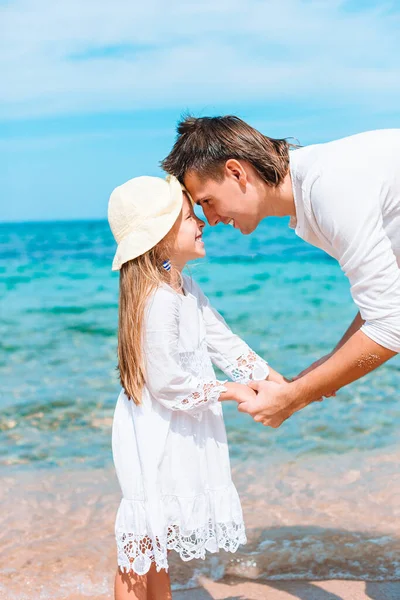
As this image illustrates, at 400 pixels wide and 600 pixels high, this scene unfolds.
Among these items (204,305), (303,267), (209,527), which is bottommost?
(303,267)

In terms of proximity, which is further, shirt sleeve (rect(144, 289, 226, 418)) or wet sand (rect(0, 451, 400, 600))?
wet sand (rect(0, 451, 400, 600))

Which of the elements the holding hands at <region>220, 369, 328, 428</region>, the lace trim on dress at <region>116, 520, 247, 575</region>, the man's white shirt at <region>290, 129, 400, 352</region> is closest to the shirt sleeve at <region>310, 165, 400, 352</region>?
the man's white shirt at <region>290, 129, 400, 352</region>

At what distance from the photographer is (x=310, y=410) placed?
20.2 feet

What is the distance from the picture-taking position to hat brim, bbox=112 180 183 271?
2893mm

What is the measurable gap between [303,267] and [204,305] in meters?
15.7

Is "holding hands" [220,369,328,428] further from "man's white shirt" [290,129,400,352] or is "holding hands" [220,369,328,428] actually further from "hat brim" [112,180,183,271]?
"hat brim" [112,180,183,271]

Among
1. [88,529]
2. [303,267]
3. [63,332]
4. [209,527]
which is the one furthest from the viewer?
[303,267]

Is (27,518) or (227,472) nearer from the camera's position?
(227,472)

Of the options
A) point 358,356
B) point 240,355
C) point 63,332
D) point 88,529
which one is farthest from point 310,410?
point 63,332

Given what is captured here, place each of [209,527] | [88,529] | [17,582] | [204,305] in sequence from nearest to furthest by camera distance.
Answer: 1. [209,527]
2. [204,305]
3. [17,582]
4. [88,529]

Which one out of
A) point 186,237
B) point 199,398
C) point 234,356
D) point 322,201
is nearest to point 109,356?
point 234,356

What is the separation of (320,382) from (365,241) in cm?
61

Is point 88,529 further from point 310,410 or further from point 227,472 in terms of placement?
point 310,410

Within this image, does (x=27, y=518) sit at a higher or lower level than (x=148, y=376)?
lower
